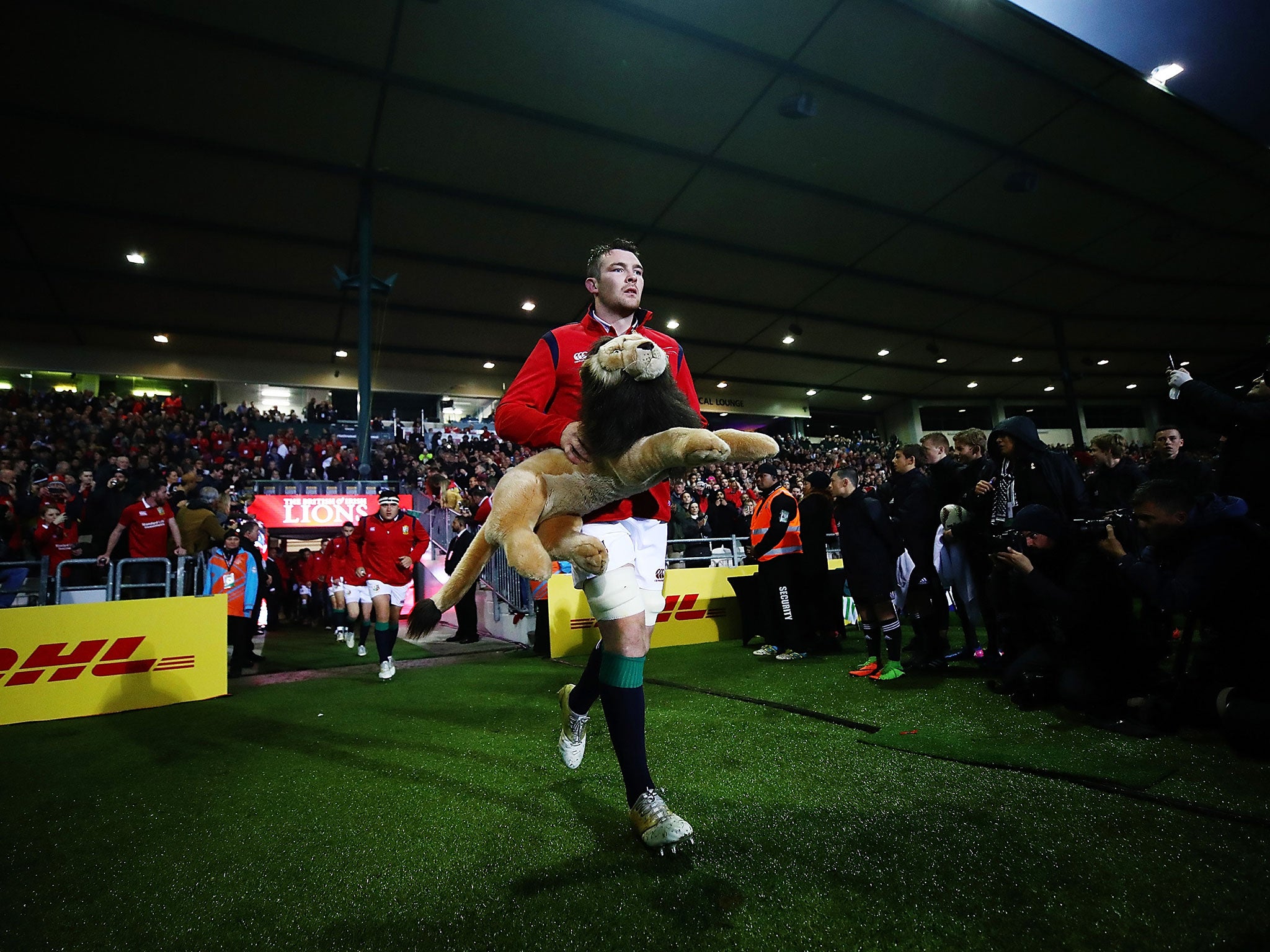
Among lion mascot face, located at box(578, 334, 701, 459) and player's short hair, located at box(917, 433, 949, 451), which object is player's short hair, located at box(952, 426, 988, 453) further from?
lion mascot face, located at box(578, 334, 701, 459)

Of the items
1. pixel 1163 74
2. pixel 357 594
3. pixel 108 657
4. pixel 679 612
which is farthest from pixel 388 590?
pixel 1163 74

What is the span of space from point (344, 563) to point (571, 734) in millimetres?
5226

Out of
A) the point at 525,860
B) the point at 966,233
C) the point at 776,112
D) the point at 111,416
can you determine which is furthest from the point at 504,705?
the point at 111,416

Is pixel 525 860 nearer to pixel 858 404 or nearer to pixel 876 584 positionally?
pixel 876 584

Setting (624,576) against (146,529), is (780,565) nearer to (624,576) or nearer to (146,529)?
(624,576)

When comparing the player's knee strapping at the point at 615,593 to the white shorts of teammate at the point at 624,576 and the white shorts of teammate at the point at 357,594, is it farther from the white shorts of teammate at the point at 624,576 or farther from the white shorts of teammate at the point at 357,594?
the white shorts of teammate at the point at 357,594

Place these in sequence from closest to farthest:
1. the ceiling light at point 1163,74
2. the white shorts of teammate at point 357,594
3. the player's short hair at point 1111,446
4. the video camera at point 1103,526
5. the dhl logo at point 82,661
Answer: the video camera at point 1103,526, the dhl logo at point 82,661, the player's short hair at point 1111,446, the white shorts of teammate at point 357,594, the ceiling light at point 1163,74

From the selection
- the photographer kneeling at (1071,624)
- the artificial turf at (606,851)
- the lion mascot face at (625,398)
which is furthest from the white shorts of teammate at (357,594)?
the photographer kneeling at (1071,624)

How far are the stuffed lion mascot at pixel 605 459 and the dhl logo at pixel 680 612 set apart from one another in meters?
5.71

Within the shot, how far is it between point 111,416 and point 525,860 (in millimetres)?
18683

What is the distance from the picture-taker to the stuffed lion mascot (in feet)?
5.70

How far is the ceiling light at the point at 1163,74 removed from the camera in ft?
29.5

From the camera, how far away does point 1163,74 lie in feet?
30.3

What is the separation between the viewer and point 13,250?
12.6 m
